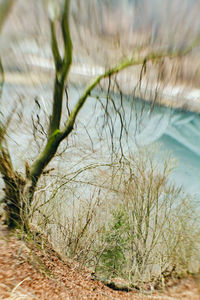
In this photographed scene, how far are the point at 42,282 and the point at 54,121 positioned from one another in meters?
2.34

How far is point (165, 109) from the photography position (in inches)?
247

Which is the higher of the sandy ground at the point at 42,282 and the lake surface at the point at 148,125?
the lake surface at the point at 148,125

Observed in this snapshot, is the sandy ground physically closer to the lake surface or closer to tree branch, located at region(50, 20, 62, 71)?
the lake surface

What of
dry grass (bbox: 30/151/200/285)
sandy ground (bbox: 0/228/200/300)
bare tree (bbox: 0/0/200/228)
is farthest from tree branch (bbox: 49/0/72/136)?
dry grass (bbox: 30/151/200/285)

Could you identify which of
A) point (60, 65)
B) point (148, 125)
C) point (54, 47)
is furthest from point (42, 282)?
point (148, 125)

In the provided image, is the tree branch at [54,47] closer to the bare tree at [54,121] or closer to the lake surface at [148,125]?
the bare tree at [54,121]

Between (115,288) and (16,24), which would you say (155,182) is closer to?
(115,288)

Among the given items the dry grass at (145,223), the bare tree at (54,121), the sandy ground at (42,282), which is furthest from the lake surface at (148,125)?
the sandy ground at (42,282)

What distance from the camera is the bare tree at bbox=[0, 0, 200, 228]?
125 inches

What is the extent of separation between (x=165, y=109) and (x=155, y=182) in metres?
2.04

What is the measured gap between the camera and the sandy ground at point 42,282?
2885 mm

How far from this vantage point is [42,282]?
320 centimetres

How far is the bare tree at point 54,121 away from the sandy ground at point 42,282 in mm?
458

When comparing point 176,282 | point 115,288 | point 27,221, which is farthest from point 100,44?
point 176,282
